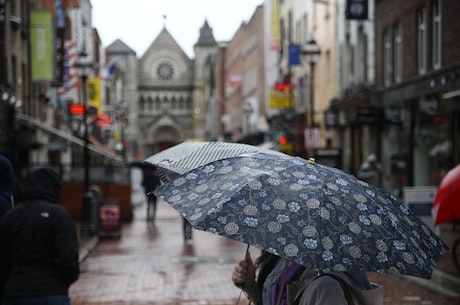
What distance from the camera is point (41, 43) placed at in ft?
97.8

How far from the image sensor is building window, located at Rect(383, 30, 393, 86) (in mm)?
28469

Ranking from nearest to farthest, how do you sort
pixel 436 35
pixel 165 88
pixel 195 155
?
pixel 195 155, pixel 436 35, pixel 165 88

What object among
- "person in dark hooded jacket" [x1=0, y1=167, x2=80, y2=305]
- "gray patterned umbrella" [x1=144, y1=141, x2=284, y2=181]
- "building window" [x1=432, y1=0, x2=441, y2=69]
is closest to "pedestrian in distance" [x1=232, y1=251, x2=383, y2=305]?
"gray patterned umbrella" [x1=144, y1=141, x2=284, y2=181]

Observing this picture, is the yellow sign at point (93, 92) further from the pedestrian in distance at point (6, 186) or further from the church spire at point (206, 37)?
the church spire at point (206, 37)

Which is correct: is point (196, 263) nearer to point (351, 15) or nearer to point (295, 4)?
point (351, 15)

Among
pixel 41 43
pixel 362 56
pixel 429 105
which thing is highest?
pixel 41 43

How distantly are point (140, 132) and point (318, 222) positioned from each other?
11784cm

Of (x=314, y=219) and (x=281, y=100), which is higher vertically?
(x=281, y=100)

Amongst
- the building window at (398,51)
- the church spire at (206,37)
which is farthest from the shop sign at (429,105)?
the church spire at (206,37)

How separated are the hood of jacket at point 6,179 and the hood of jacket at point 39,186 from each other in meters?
0.73

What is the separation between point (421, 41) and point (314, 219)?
21.8m

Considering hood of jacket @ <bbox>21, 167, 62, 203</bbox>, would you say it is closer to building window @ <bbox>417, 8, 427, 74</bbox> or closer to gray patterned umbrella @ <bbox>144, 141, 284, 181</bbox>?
gray patterned umbrella @ <bbox>144, 141, 284, 181</bbox>

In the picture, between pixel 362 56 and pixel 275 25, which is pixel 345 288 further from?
pixel 275 25

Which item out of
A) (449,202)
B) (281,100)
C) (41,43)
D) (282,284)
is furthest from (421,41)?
(282,284)
